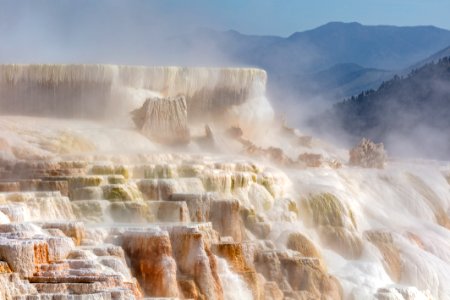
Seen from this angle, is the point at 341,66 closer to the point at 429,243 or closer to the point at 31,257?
the point at 429,243

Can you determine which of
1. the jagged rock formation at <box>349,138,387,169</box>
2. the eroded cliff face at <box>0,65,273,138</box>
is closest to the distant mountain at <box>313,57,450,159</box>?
the jagged rock formation at <box>349,138,387,169</box>

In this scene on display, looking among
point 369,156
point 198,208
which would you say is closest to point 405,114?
point 369,156

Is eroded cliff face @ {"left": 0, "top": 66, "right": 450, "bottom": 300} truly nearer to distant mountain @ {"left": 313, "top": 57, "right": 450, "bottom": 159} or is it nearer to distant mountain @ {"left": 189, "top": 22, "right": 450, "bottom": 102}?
distant mountain @ {"left": 313, "top": 57, "right": 450, "bottom": 159}

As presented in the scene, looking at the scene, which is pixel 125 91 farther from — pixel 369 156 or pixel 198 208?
pixel 198 208

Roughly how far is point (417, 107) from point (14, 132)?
122 feet

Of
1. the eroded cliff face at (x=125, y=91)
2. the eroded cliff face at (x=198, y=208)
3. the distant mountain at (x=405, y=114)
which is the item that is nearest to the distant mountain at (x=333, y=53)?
the distant mountain at (x=405, y=114)

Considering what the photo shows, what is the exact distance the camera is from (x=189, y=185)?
27.3m

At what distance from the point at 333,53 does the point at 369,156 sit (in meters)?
59.8

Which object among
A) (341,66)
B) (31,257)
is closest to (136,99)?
(31,257)

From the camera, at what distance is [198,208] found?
25.9m

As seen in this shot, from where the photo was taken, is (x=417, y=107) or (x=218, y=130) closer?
(x=218, y=130)

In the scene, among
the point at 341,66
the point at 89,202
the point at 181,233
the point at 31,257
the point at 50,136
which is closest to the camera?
the point at 31,257

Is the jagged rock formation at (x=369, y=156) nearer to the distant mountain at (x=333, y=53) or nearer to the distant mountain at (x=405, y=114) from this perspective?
the distant mountain at (x=405, y=114)

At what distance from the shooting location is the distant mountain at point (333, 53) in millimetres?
81375
